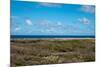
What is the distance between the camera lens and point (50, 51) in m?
2.45

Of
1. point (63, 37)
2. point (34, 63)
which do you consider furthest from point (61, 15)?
point (34, 63)

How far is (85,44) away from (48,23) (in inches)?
21.0

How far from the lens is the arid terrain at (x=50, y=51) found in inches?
91.9

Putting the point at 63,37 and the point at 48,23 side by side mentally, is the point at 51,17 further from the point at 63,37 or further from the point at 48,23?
the point at 63,37

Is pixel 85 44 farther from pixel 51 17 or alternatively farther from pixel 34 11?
pixel 34 11

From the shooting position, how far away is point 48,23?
2434 millimetres

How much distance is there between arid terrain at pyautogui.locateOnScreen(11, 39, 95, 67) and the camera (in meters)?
2.33

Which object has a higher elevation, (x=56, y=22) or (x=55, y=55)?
(x=56, y=22)
